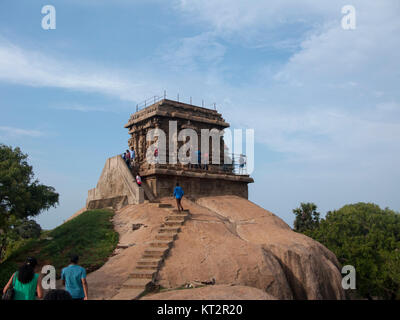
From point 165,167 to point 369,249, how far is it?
18.5 metres

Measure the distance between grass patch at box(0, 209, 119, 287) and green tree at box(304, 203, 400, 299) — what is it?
20180 millimetres

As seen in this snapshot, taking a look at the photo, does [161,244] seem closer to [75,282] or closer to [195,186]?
[75,282]

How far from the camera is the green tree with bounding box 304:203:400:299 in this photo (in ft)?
92.4

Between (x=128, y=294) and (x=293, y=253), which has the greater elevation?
(x=293, y=253)

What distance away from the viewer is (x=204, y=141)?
79.9 feet

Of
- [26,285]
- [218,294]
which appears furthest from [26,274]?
[218,294]

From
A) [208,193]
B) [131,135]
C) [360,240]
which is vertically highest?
[131,135]

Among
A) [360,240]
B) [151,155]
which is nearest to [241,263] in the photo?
[151,155]

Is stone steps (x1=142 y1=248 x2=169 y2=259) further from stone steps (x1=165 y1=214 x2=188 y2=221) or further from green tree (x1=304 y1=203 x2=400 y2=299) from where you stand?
green tree (x1=304 y1=203 x2=400 y2=299)

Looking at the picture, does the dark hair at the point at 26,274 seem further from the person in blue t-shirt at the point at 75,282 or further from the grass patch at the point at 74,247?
the grass patch at the point at 74,247

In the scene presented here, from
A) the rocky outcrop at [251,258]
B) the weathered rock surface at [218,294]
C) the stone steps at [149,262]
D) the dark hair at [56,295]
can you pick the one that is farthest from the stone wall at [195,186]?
the dark hair at [56,295]

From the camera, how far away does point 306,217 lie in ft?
128
